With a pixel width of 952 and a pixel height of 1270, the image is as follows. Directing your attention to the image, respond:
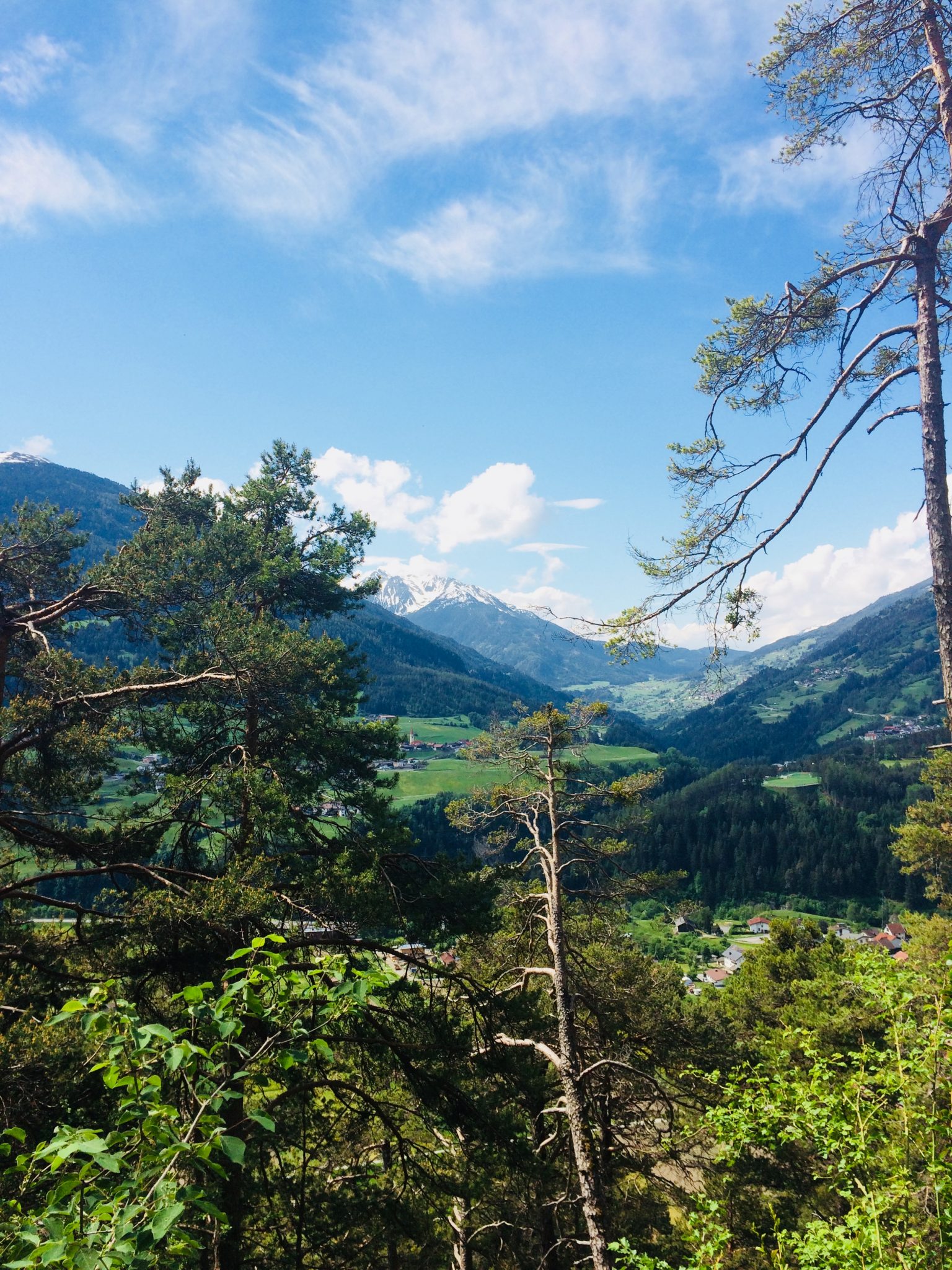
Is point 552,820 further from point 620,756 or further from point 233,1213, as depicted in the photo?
point 620,756

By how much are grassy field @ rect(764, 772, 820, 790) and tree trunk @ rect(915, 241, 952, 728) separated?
506ft

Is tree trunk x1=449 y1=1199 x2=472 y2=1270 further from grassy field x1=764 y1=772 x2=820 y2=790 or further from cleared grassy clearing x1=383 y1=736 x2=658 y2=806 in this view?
grassy field x1=764 y1=772 x2=820 y2=790

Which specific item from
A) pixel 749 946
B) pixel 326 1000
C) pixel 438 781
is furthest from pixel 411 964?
pixel 438 781

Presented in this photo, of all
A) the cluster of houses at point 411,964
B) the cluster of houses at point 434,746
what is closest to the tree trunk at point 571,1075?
the cluster of houses at point 411,964

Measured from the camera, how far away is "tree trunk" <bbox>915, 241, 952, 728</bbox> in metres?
6.11

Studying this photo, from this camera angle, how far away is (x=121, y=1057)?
2.87m

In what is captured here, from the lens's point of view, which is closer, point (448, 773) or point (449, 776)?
point (449, 776)

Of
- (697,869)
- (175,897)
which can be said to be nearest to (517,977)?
(175,897)

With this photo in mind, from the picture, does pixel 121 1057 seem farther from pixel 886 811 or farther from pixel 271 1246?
pixel 886 811

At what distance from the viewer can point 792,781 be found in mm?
155125

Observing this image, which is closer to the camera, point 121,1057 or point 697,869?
point 121,1057

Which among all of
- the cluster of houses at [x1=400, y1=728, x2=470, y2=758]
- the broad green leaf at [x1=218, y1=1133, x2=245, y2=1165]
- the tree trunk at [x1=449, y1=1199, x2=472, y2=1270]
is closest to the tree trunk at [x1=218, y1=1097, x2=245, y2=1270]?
the broad green leaf at [x1=218, y1=1133, x2=245, y2=1165]

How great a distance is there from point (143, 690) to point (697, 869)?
128 m

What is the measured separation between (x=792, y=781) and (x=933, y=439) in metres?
171
